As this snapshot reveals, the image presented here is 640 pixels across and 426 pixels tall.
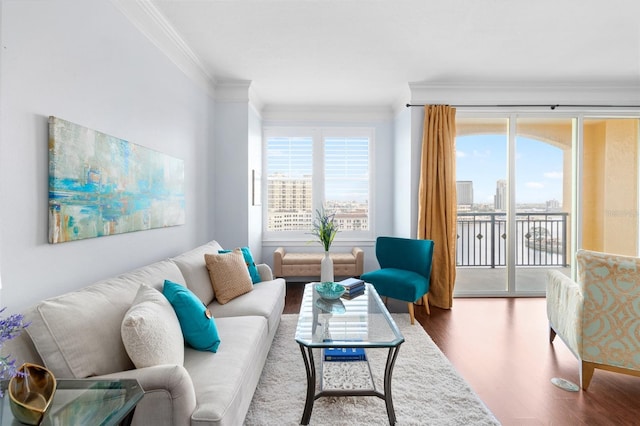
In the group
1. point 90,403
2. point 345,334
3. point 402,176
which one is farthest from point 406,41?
point 90,403

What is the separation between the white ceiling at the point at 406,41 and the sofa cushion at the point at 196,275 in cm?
193

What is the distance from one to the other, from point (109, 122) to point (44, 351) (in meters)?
1.37

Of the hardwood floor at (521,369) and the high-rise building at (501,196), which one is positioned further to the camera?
the high-rise building at (501,196)

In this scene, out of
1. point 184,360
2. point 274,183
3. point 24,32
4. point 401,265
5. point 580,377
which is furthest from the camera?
point 274,183

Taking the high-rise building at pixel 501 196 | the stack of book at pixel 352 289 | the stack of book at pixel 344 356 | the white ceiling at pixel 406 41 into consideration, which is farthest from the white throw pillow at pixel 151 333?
the high-rise building at pixel 501 196

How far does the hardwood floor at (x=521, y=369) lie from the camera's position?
1987 mm

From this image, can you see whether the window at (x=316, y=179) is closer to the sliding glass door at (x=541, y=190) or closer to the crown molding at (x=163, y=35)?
the crown molding at (x=163, y=35)

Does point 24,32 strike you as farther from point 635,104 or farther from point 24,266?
point 635,104

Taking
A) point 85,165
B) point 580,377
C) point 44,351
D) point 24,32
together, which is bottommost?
point 580,377

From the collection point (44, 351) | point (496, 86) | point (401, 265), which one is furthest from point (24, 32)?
point (496, 86)

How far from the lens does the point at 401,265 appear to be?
149 inches

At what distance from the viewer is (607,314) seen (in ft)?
7.05

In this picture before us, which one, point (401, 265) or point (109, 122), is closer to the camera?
point (109, 122)

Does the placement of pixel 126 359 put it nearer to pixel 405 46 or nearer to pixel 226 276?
pixel 226 276
